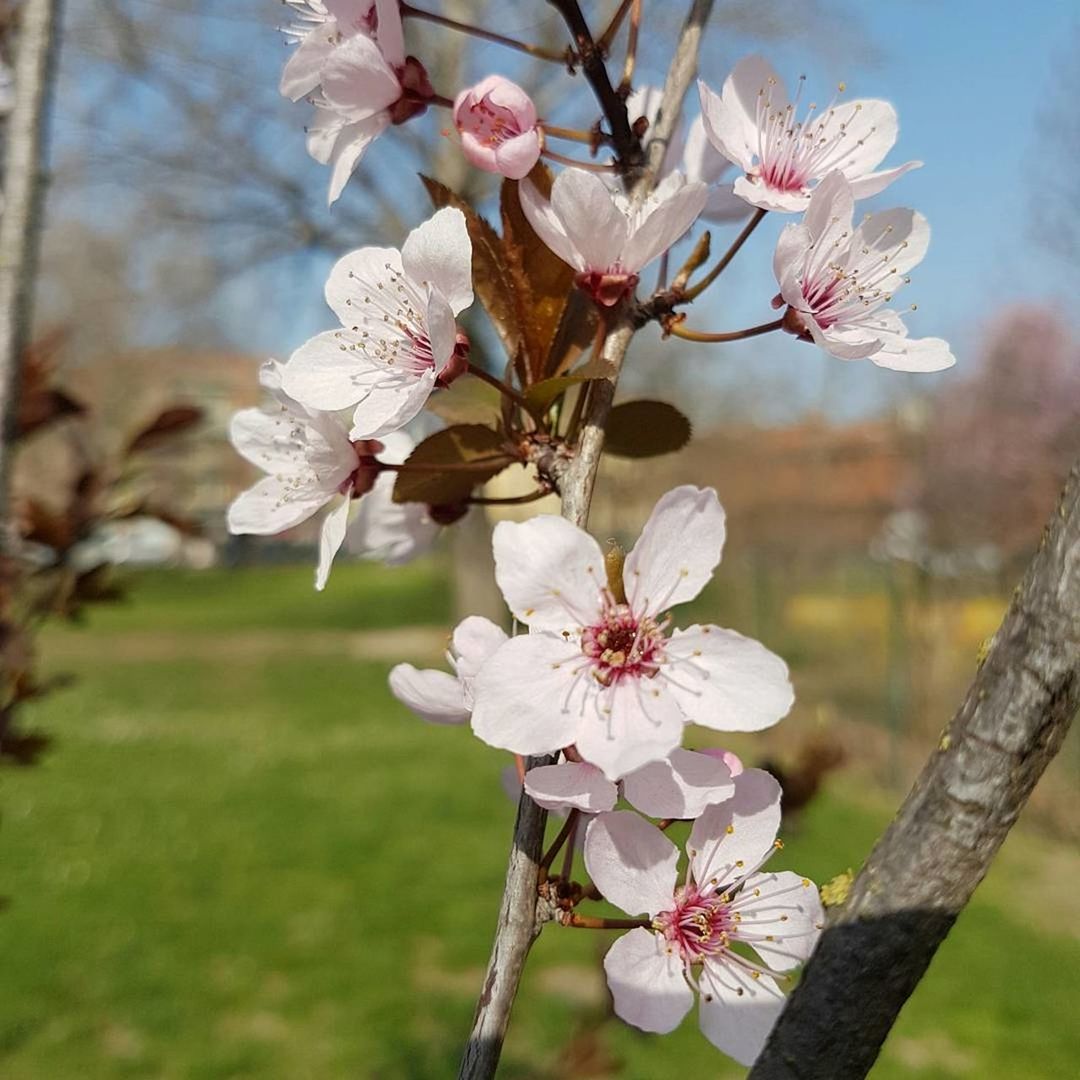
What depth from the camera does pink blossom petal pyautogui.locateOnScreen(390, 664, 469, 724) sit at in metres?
0.73

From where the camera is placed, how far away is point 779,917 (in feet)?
2.46

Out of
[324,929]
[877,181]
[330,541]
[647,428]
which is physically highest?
[877,181]

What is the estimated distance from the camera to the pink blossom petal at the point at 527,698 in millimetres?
604

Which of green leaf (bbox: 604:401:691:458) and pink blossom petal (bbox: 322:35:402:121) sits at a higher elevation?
pink blossom petal (bbox: 322:35:402:121)

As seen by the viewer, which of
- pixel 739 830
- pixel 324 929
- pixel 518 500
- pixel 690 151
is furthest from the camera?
pixel 324 929

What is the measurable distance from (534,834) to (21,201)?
4.74 ft

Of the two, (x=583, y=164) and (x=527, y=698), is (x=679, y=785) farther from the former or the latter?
(x=583, y=164)

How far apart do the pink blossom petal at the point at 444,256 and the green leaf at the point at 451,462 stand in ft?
0.44

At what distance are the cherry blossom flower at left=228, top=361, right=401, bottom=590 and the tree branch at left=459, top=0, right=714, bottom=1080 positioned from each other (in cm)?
18

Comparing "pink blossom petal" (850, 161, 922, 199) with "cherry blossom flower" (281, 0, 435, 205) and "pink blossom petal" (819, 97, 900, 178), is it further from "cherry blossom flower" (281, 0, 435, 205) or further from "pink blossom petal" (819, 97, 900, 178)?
"cherry blossom flower" (281, 0, 435, 205)

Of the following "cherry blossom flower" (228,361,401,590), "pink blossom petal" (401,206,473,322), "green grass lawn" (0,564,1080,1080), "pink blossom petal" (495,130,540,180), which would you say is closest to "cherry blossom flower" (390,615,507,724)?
"cherry blossom flower" (228,361,401,590)

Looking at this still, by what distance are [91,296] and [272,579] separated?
11867mm

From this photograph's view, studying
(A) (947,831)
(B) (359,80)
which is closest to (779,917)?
(A) (947,831)

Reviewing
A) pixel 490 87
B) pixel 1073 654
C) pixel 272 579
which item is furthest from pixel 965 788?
pixel 272 579
